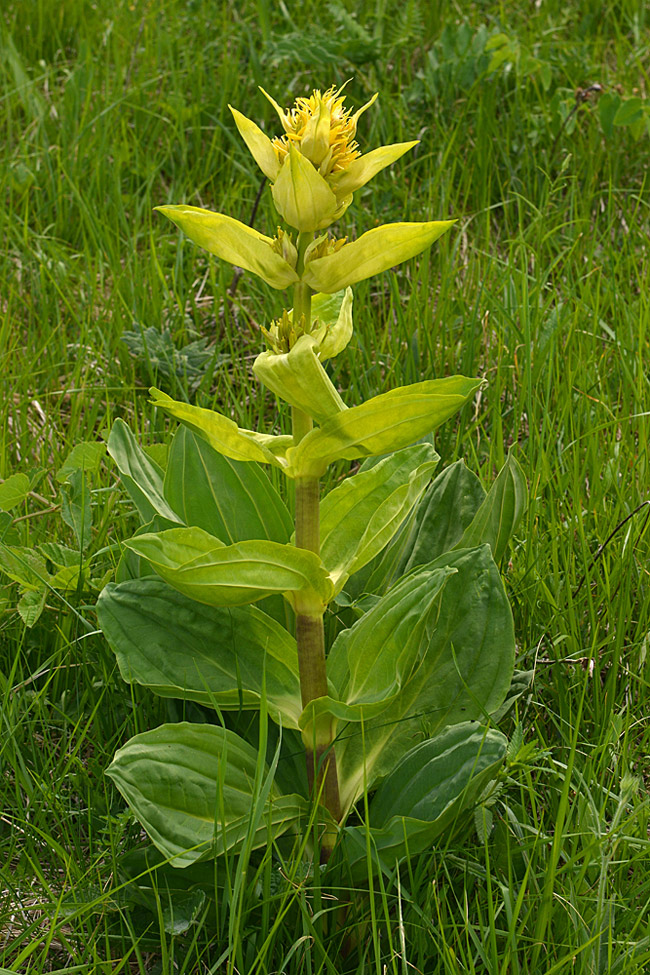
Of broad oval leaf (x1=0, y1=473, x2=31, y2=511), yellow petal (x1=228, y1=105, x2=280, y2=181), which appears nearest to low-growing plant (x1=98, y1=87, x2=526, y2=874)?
yellow petal (x1=228, y1=105, x2=280, y2=181)

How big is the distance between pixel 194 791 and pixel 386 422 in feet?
2.07

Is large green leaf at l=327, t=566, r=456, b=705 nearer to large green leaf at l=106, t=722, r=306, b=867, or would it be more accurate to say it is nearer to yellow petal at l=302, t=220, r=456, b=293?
large green leaf at l=106, t=722, r=306, b=867

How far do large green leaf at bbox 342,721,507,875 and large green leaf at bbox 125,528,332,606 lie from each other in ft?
1.01

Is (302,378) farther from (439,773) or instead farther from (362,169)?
(439,773)

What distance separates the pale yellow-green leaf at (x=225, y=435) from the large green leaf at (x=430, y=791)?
50cm


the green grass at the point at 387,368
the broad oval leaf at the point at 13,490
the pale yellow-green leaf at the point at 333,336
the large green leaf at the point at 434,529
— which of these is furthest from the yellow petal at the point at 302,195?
the broad oval leaf at the point at 13,490

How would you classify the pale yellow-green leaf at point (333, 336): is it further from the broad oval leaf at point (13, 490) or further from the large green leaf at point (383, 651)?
the broad oval leaf at point (13, 490)

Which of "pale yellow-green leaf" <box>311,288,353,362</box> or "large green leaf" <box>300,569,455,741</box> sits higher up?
"pale yellow-green leaf" <box>311,288,353,362</box>

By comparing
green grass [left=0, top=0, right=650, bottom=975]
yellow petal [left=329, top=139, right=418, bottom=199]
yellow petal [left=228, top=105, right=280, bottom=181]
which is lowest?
green grass [left=0, top=0, right=650, bottom=975]

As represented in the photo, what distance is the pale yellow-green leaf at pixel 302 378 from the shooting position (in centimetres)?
127

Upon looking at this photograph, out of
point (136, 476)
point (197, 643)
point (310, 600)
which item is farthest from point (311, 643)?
point (136, 476)

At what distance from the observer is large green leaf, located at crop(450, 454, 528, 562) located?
5.63 feet

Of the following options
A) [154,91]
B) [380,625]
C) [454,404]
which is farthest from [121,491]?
[154,91]

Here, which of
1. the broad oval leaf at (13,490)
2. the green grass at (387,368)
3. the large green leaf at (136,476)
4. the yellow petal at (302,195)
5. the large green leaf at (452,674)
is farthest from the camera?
the broad oval leaf at (13,490)
